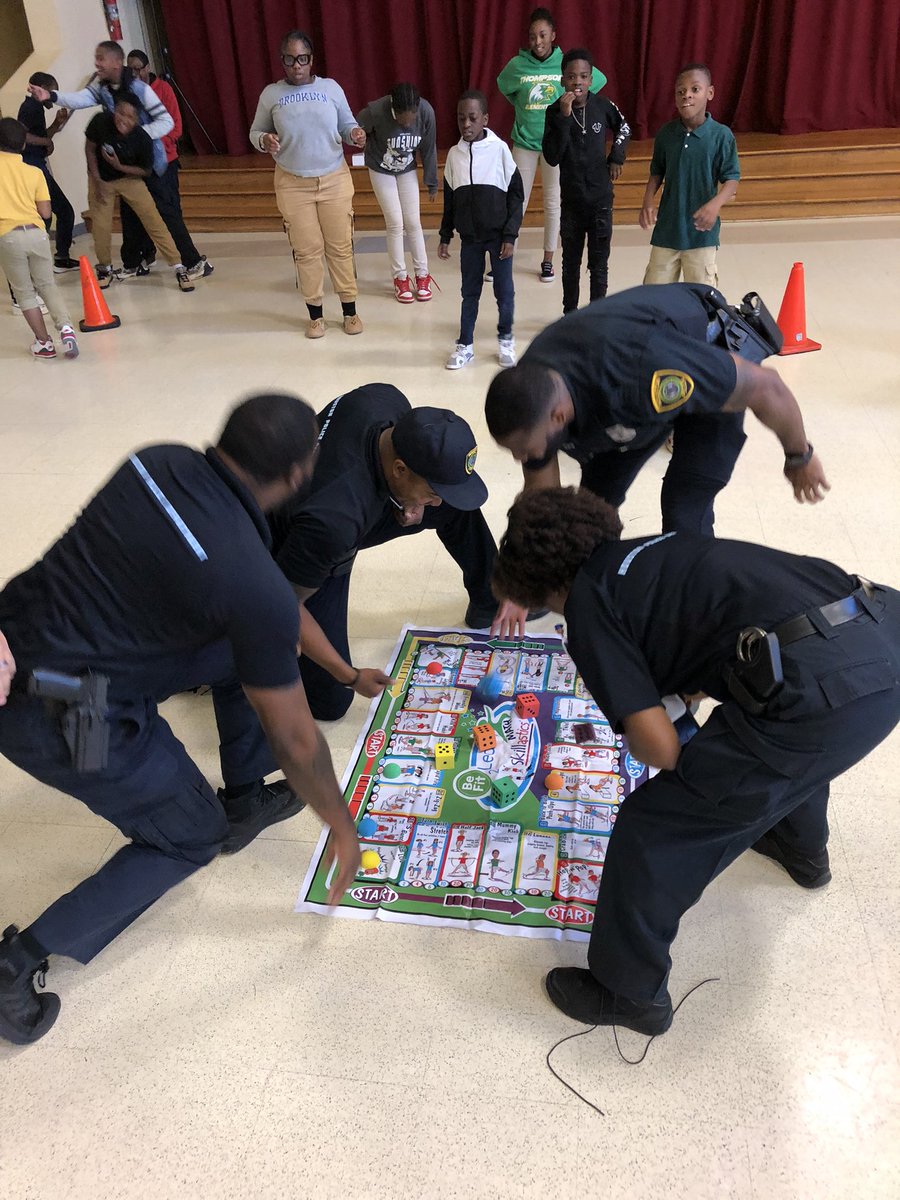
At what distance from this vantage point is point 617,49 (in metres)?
7.71

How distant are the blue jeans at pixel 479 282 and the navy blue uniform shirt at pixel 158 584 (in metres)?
3.21

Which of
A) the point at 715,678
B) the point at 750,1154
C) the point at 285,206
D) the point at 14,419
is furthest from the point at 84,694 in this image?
the point at 285,206

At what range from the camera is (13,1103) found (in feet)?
5.39

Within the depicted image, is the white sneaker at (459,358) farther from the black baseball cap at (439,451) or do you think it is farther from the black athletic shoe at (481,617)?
the black baseball cap at (439,451)

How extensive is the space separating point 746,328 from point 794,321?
242cm

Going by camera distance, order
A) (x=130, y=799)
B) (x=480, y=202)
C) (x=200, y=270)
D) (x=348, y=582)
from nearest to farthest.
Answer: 1. (x=130, y=799)
2. (x=348, y=582)
3. (x=480, y=202)
4. (x=200, y=270)

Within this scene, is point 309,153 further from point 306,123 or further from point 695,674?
point 695,674

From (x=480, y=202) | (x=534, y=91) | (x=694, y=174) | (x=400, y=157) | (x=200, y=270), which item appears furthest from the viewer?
(x=200, y=270)

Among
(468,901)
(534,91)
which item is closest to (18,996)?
(468,901)

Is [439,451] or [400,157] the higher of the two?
[400,157]

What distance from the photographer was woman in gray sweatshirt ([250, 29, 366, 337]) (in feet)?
14.7

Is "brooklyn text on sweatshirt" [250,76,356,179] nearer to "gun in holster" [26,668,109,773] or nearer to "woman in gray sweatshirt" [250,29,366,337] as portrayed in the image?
"woman in gray sweatshirt" [250,29,366,337]

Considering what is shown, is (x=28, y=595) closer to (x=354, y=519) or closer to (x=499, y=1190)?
(x=354, y=519)

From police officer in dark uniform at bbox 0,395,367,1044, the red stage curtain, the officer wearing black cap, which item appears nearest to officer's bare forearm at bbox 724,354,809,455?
the officer wearing black cap
